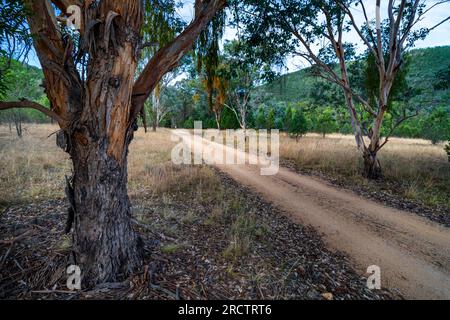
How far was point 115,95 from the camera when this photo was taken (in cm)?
206

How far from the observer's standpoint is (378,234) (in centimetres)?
425

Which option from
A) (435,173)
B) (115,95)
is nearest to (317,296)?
(115,95)

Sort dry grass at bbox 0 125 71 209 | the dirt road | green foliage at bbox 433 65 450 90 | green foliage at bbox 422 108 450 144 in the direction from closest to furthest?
the dirt road, dry grass at bbox 0 125 71 209, green foliage at bbox 433 65 450 90, green foliage at bbox 422 108 450 144

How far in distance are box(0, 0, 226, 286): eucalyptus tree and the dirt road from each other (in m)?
3.45

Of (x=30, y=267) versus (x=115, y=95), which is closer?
(x=115, y=95)

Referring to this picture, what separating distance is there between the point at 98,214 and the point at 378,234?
189 inches

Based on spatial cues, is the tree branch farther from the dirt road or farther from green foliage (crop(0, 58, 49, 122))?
the dirt road

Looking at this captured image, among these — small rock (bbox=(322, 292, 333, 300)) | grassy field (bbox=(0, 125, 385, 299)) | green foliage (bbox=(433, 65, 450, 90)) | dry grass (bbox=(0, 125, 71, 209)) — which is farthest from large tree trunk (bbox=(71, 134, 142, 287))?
green foliage (bbox=(433, 65, 450, 90))

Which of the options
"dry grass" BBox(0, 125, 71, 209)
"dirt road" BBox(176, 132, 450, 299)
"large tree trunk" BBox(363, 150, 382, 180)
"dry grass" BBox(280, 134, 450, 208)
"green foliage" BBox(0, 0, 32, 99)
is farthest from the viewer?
"large tree trunk" BBox(363, 150, 382, 180)

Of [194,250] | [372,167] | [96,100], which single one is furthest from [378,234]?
[96,100]

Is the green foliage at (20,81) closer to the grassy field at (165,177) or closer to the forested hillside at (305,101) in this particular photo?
the forested hillside at (305,101)

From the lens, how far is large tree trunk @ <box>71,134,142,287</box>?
2.13 m

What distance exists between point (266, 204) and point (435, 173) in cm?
756

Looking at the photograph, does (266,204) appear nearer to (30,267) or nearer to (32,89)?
(30,267)
